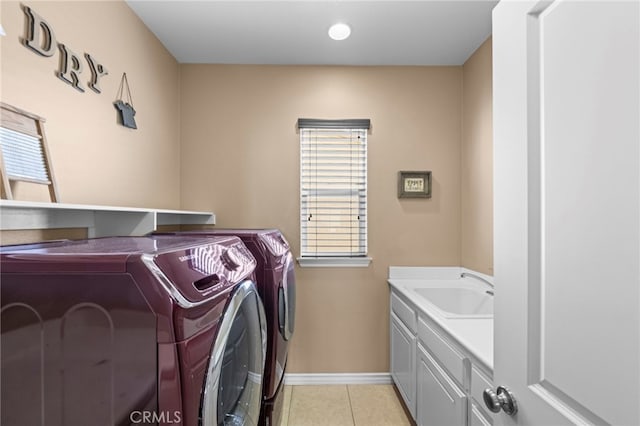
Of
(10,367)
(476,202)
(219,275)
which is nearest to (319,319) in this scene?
(476,202)

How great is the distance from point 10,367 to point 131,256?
1.20 feet

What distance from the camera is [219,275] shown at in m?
0.91

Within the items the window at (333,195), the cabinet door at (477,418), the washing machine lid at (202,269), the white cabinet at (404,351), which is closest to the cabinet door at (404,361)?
the white cabinet at (404,351)

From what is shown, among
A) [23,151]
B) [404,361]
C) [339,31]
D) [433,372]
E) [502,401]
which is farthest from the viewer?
[404,361]

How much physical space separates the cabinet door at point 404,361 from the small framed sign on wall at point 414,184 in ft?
3.32

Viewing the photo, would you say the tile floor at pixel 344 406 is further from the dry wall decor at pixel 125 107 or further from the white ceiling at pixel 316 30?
the white ceiling at pixel 316 30

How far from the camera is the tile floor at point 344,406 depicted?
2.23 meters

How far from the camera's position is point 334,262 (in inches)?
108

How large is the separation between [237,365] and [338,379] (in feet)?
6.16

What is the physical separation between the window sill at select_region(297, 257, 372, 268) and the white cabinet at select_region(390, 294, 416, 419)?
0.36 meters

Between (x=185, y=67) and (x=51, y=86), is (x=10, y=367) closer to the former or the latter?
(x=51, y=86)

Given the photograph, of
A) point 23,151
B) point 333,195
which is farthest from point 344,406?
point 23,151

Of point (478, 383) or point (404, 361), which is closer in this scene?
point (478, 383)

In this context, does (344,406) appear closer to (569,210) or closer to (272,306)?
(272,306)
